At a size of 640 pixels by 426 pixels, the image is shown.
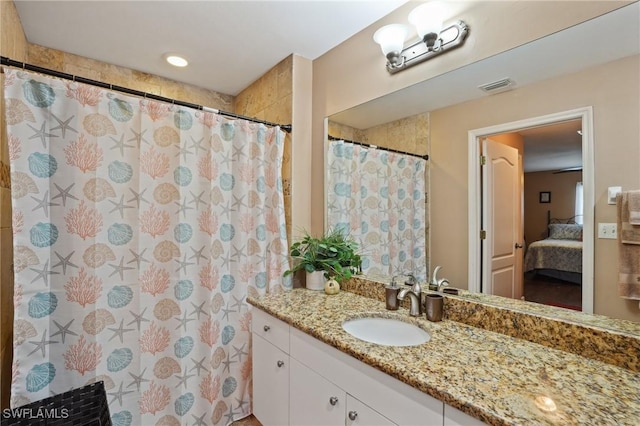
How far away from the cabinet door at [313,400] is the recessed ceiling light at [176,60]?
6.60ft

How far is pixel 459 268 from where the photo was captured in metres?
1.41

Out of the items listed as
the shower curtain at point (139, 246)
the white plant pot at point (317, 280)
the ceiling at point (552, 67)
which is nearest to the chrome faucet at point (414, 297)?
the white plant pot at point (317, 280)

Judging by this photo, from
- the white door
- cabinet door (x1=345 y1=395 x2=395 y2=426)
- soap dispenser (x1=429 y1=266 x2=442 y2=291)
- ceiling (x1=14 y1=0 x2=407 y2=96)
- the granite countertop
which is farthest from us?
ceiling (x1=14 y1=0 x2=407 y2=96)

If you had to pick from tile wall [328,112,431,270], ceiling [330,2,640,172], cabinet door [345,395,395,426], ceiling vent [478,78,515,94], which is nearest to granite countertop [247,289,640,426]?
cabinet door [345,395,395,426]

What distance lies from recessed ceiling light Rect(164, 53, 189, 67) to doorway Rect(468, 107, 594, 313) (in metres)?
1.89

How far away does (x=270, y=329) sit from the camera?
1541 mm

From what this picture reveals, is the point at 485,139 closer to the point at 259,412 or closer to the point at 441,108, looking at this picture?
the point at 441,108

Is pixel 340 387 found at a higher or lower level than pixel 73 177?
lower

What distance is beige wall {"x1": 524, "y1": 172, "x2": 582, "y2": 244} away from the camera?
105cm

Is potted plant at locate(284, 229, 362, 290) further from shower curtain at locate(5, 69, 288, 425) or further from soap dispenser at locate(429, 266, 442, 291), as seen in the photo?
soap dispenser at locate(429, 266, 442, 291)

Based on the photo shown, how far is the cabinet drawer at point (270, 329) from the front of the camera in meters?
1.43

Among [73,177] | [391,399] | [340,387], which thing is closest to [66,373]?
[73,177]

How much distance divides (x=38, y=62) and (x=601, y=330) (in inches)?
122

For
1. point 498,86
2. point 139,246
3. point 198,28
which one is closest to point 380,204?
point 498,86
